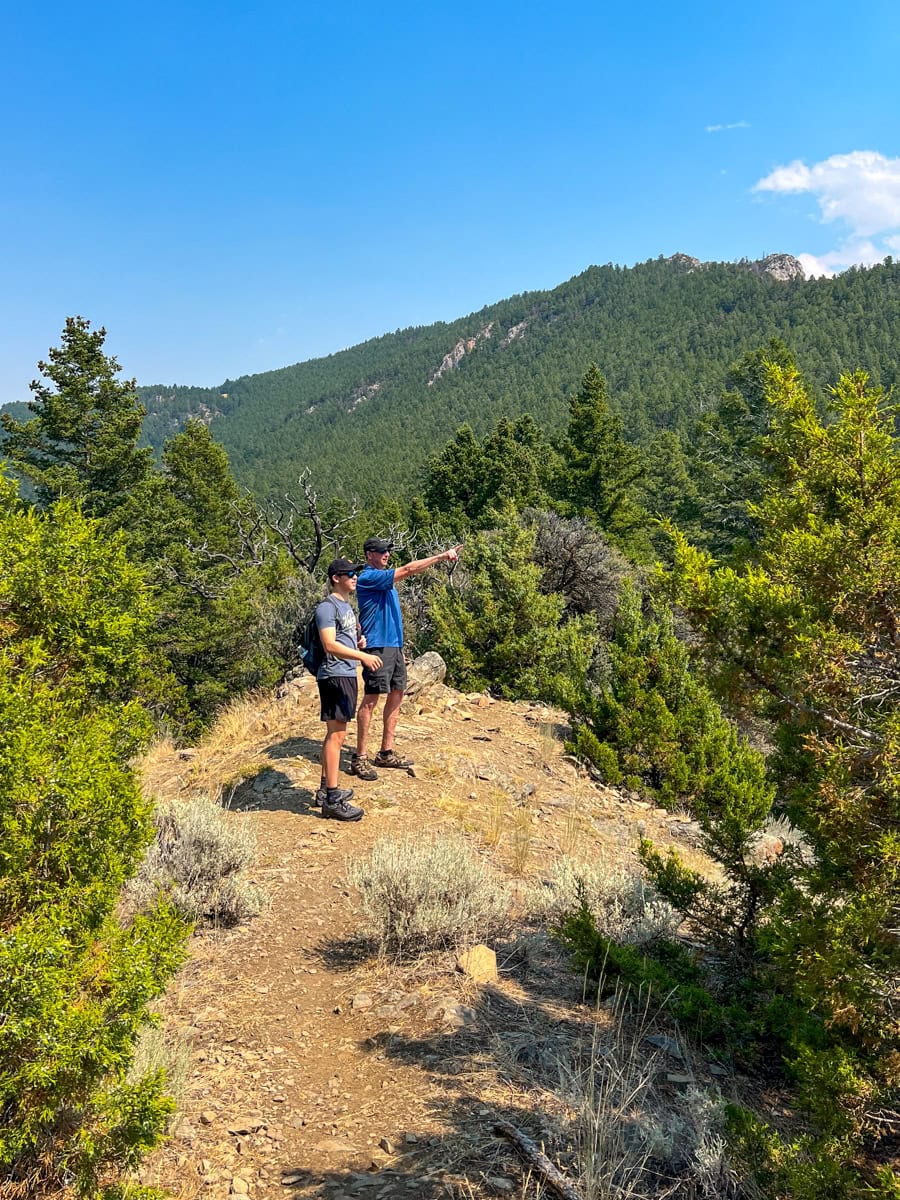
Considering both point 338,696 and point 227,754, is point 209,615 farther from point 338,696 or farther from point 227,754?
point 338,696

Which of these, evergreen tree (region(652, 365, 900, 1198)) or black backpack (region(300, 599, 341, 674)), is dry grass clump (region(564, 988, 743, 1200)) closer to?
evergreen tree (region(652, 365, 900, 1198))

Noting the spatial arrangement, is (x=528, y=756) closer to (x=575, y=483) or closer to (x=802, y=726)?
(x=802, y=726)

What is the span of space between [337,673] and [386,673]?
32.5 inches

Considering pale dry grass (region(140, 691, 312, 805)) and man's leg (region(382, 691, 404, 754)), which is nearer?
man's leg (region(382, 691, 404, 754))

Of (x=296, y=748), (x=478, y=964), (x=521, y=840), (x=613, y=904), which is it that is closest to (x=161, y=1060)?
(x=478, y=964)

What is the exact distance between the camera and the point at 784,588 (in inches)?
85.0

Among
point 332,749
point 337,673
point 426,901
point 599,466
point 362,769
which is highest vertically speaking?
point 599,466

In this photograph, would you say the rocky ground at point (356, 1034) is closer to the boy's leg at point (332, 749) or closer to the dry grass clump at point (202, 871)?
the dry grass clump at point (202, 871)

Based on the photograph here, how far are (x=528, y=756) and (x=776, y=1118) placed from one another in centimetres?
506

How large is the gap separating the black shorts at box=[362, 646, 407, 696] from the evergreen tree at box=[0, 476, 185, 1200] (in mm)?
3397

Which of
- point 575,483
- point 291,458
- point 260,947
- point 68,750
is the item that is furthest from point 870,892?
point 291,458

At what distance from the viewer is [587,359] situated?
125125mm

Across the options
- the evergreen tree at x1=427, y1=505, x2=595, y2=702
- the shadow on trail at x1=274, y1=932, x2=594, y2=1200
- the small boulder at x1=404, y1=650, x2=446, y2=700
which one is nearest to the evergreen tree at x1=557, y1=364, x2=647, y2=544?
the evergreen tree at x1=427, y1=505, x2=595, y2=702

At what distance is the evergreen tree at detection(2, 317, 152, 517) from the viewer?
21594 millimetres
